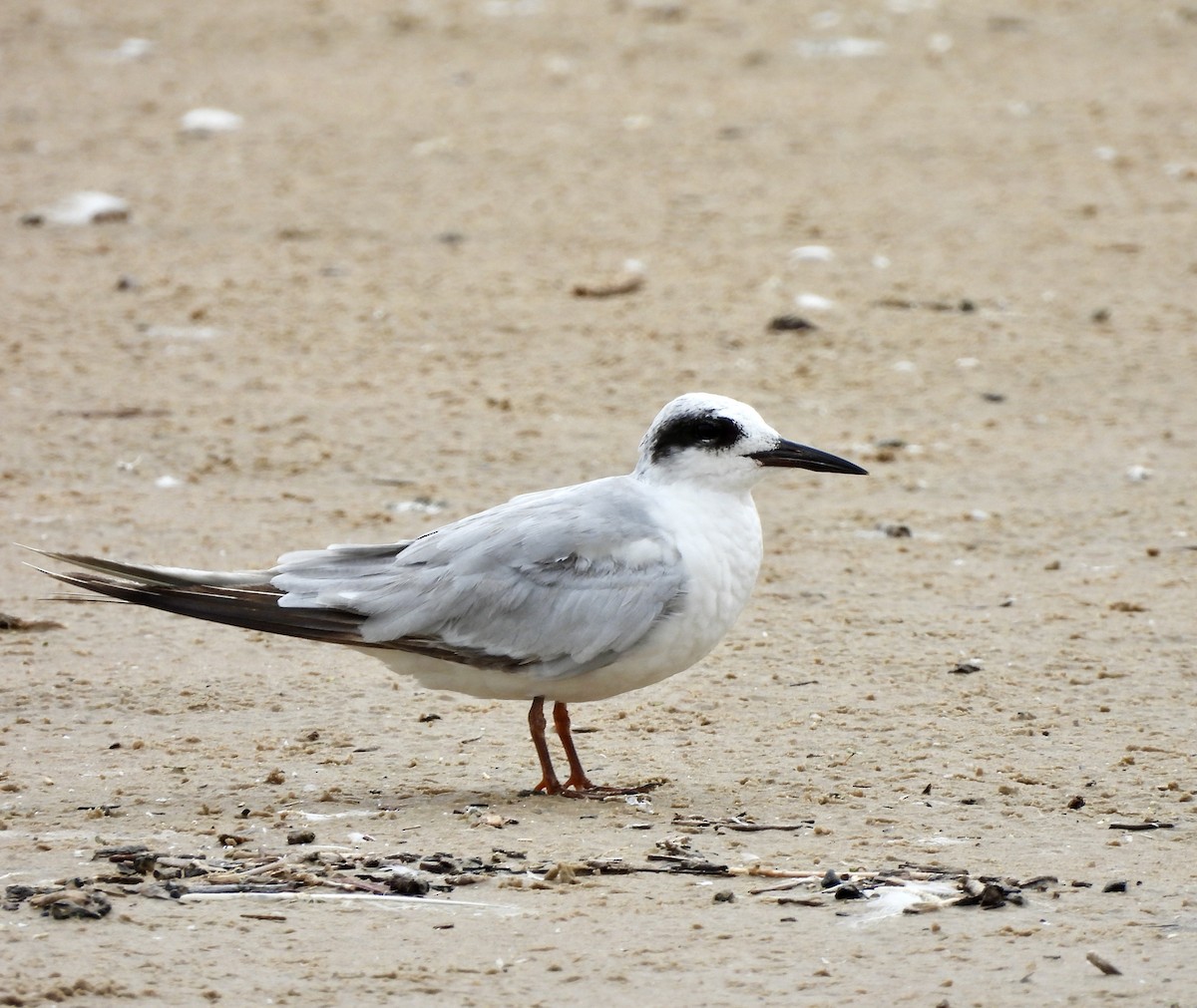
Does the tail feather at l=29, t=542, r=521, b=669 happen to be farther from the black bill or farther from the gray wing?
the black bill

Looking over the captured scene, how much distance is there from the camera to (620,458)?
Result: 8.25m

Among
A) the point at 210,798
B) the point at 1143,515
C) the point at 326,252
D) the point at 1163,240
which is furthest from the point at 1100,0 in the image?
the point at 210,798

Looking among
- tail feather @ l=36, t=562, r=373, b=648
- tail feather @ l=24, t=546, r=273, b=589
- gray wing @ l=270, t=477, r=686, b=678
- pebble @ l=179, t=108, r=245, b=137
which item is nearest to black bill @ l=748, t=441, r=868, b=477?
gray wing @ l=270, t=477, r=686, b=678

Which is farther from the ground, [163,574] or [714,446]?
[714,446]

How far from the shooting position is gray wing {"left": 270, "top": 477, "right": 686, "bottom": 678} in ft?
16.6

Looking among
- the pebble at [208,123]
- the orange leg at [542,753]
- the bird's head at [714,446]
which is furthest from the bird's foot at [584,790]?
the pebble at [208,123]

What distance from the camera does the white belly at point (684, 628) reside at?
506 cm

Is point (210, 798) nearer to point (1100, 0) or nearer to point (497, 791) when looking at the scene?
point (497, 791)

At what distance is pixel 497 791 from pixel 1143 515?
3.54 metres

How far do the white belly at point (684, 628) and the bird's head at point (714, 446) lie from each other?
0.06 m

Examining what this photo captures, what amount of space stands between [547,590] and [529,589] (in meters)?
0.05

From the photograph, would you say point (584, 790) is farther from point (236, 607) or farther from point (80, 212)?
point (80, 212)

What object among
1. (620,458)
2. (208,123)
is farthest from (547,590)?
(208,123)

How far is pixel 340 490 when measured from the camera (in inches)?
311
